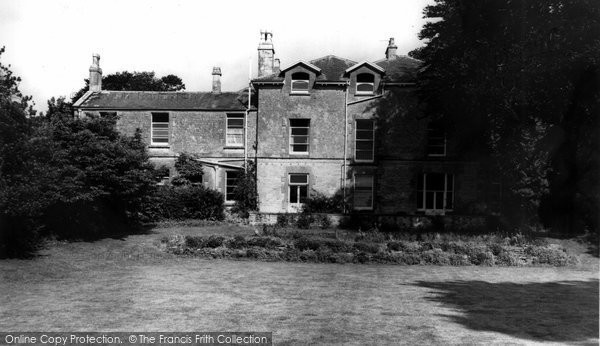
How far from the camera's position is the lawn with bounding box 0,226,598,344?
8164 mm

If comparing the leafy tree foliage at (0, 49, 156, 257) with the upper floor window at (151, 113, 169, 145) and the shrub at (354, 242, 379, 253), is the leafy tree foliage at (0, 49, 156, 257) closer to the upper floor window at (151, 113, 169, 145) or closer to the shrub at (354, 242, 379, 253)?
the shrub at (354, 242, 379, 253)

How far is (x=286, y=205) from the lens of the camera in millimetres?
32000

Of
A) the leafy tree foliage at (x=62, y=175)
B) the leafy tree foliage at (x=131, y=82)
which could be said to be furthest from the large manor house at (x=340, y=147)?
the leafy tree foliage at (x=131, y=82)

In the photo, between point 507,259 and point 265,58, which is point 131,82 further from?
point 507,259

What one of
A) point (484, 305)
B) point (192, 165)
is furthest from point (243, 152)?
point (484, 305)

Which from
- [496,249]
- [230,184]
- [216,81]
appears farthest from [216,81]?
[496,249]

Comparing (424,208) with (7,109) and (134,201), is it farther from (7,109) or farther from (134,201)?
(7,109)

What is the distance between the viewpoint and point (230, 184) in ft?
108

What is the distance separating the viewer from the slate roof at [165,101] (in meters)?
33.1

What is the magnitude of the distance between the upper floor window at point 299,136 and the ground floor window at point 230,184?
3974mm

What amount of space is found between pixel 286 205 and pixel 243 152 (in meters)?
4.41

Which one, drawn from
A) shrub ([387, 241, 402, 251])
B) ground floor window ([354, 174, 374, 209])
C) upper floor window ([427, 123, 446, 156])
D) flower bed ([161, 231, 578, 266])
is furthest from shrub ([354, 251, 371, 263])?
upper floor window ([427, 123, 446, 156])

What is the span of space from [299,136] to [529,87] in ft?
48.1

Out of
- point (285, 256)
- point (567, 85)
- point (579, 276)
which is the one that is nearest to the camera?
point (579, 276)
